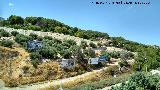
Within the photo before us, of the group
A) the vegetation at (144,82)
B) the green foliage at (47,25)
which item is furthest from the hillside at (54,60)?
the vegetation at (144,82)

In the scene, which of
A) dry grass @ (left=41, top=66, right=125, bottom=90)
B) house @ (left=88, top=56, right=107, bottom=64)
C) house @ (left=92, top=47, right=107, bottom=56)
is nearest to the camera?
dry grass @ (left=41, top=66, right=125, bottom=90)

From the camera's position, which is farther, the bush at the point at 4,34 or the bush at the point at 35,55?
the bush at the point at 4,34

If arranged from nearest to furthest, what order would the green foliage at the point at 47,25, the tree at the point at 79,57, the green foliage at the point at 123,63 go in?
the tree at the point at 79,57 → the green foliage at the point at 123,63 → the green foliage at the point at 47,25

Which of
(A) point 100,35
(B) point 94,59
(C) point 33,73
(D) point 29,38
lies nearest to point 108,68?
(B) point 94,59

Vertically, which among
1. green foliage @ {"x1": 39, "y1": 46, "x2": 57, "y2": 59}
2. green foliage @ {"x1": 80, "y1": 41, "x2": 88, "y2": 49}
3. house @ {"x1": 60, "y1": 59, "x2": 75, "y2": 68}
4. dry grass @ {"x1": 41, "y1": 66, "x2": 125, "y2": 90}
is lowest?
dry grass @ {"x1": 41, "y1": 66, "x2": 125, "y2": 90}

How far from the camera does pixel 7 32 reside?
7606cm

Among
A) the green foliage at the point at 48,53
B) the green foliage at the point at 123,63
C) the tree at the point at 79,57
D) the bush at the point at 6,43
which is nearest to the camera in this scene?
the green foliage at the point at 48,53

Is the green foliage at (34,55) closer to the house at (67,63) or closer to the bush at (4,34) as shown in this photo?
the house at (67,63)

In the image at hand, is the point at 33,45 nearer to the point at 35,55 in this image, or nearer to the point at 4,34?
the point at 35,55

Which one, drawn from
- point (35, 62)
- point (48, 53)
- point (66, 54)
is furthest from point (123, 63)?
point (35, 62)

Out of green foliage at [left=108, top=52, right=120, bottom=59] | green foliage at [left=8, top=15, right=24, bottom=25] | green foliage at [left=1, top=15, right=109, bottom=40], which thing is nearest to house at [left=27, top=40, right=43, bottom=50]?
green foliage at [left=108, top=52, right=120, bottom=59]

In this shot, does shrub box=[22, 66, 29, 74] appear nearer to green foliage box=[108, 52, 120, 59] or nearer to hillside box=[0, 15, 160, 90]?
hillside box=[0, 15, 160, 90]

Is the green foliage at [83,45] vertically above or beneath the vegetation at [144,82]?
above

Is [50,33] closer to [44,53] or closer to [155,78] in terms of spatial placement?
[44,53]
